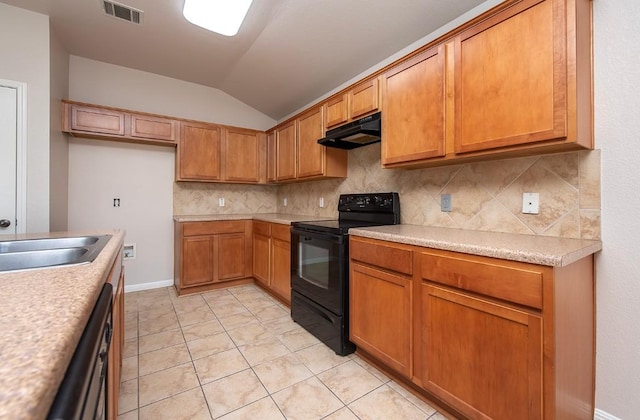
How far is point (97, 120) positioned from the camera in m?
2.93

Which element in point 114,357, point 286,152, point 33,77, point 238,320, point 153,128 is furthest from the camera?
point 286,152

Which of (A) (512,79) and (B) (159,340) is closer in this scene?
(A) (512,79)

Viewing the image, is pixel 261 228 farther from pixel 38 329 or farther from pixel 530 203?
pixel 38 329

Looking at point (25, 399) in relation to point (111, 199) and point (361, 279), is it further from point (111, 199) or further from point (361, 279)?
point (111, 199)

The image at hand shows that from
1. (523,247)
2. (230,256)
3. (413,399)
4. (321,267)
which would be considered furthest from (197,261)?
(523,247)

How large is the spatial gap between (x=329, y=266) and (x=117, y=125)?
272 centimetres

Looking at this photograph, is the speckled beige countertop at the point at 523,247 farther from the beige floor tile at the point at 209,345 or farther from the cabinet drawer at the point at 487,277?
the beige floor tile at the point at 209,345

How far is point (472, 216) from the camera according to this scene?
6.18 ft

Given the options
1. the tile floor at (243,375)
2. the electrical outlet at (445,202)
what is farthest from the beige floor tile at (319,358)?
the electrical outlet at (445,202)

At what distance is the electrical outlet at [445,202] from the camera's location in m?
2.02

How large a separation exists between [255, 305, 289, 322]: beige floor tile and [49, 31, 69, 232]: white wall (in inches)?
77.9

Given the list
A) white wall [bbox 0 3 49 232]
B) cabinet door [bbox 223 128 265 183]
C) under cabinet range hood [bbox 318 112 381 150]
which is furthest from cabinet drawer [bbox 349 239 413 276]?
white wall [bbox 0 3 49 232]

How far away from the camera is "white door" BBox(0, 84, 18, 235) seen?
2.27 metres

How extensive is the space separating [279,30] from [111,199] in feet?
8.54
